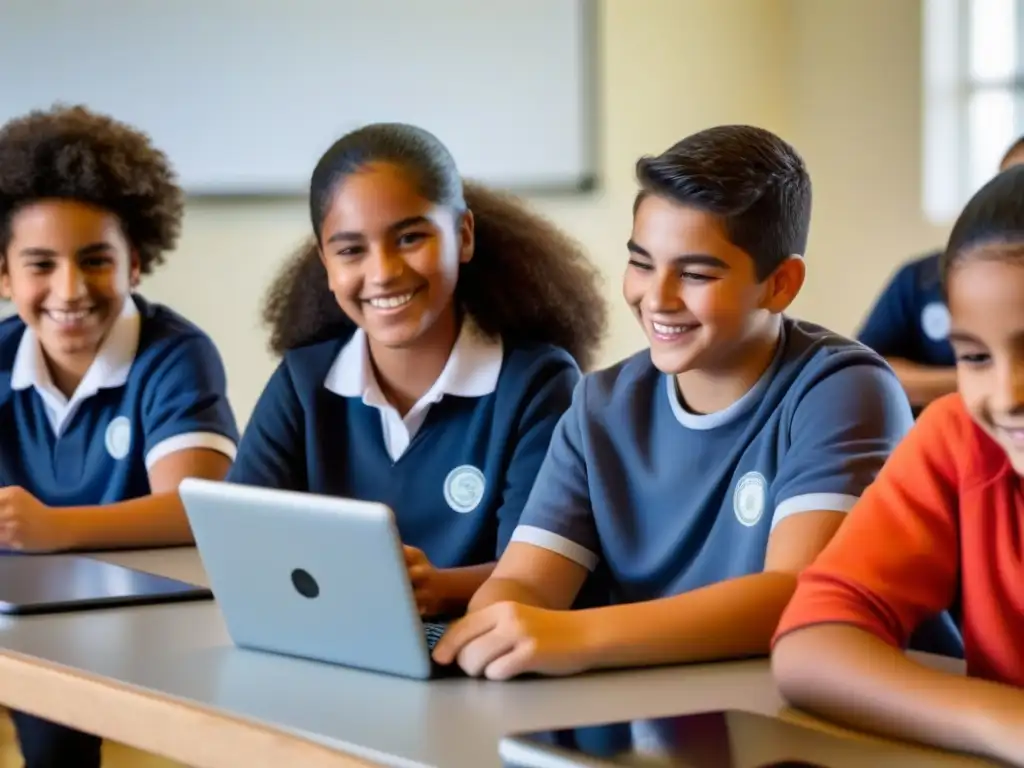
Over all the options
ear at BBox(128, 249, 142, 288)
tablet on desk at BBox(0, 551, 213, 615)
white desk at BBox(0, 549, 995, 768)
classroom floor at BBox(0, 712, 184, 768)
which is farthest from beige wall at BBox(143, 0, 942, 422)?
white desk at BBox(0, 549, 995, 768)

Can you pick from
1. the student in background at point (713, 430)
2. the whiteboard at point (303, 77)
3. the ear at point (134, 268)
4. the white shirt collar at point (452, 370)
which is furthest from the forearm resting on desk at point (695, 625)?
the whiteboard at point (303, 77)

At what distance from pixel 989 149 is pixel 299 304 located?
3190 mm

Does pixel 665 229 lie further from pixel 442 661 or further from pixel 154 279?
pixel 154 279

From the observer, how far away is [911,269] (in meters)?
3.20

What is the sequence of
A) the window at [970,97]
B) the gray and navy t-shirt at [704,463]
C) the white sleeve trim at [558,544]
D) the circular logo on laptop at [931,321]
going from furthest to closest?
the window at [970,97] < the circular logo on laptop at [931,321] < the white sleeve trim at [558,544] < the gray and navy t-shirt at [704,463]

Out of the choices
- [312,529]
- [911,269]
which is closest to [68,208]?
[312,529]

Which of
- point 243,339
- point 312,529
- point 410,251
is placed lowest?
point 243,339

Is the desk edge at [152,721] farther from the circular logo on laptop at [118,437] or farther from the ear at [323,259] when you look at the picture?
the circular logo on laptop at [118,437]

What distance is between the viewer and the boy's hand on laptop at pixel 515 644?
1.20 meters

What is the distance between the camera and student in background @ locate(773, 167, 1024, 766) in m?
1.05

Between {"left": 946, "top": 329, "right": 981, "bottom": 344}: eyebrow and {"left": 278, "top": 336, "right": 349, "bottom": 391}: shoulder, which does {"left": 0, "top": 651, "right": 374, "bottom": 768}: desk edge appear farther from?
{"left": 278, "top": 336, "right": 349, "bottom": 391}: shoulder

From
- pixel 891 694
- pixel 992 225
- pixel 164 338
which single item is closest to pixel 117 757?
pixel 164 338

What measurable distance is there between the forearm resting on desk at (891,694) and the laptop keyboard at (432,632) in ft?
0.92

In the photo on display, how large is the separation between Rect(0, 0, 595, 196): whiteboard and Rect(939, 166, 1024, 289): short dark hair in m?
2.67
